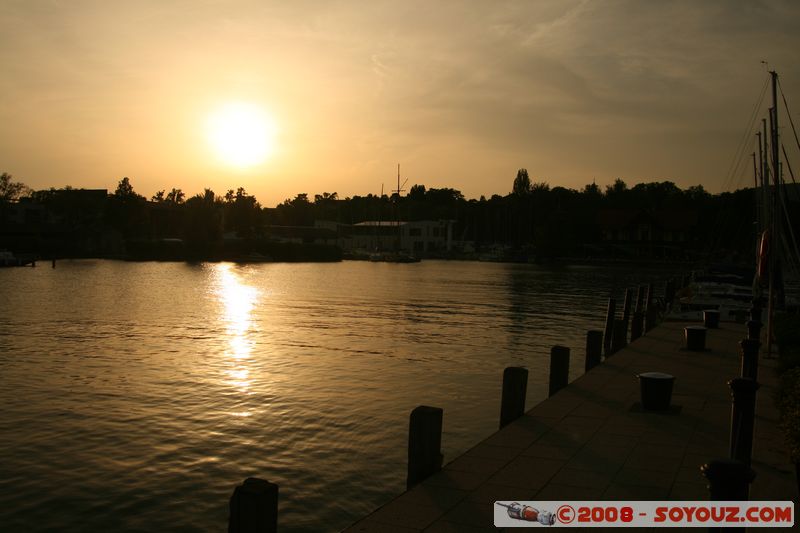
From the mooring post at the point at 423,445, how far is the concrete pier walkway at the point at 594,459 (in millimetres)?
204

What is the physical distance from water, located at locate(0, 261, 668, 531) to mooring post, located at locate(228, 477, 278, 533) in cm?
456

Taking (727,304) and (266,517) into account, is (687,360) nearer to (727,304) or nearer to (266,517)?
(266,517)

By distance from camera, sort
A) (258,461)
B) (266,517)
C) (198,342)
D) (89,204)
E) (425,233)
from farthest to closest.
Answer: (425,233)
(89,204)
(198,342)
(258,461)
(266,517)

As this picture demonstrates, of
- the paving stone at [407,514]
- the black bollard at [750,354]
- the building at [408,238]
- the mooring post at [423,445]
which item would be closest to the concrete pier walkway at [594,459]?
the paving stone at [407,514]

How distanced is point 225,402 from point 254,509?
12.7 meters

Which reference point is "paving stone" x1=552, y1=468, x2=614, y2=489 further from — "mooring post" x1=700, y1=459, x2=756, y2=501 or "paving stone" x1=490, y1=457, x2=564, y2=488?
"mooring post" x1=700, y1=459, x2=756, y2=501

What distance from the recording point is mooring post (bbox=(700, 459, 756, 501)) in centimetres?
503

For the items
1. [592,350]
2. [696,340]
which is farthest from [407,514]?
[696,340]

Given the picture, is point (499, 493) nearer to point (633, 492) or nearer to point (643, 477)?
point (633, 492)

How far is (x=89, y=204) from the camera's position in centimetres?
13138

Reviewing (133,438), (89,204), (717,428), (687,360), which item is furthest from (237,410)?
(89,204)

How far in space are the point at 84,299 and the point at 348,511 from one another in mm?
A: 42532

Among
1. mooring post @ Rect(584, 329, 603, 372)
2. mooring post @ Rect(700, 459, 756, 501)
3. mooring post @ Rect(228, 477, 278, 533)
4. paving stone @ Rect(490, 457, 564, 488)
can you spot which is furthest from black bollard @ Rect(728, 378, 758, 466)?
mooring post @ Rect(584, 329, 603, 372)

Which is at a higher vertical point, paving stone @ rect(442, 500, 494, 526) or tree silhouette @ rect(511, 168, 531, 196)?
tree silhouette @ rect(511, 168, 531, 196)
